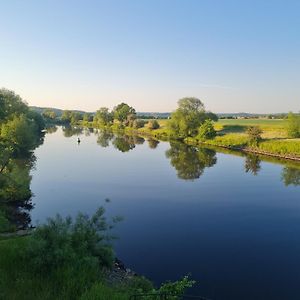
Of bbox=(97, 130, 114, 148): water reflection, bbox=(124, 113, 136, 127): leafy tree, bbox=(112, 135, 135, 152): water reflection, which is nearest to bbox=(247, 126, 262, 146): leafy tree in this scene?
bbox=(112, 135, 135, 152): water reflection

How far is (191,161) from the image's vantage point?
6191cm

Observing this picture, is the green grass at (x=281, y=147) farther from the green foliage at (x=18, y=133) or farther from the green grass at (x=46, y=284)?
the green grass at (x=46, y=284)

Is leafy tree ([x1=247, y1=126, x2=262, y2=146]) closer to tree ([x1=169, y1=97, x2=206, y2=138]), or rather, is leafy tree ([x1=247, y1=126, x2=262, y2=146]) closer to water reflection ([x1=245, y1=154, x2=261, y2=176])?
water reflection ([x1=245, y1=154, x2=261, y2=176])

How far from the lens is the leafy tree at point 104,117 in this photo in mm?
186000

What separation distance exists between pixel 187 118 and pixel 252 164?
144ft

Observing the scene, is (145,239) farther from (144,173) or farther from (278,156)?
(278,156)

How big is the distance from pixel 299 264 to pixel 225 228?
6899 millimetres

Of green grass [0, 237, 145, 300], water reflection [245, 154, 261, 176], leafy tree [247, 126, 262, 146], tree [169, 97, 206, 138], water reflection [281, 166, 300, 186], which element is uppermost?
tree [169, 97, 206, 138]

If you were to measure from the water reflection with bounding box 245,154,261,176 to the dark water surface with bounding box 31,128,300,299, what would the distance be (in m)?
0.17

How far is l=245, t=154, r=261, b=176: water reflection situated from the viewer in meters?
52.8

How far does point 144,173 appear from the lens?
167ft

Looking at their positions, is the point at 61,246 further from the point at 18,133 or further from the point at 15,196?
the point at 18,133

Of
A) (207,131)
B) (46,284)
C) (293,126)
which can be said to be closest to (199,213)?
(46,284)

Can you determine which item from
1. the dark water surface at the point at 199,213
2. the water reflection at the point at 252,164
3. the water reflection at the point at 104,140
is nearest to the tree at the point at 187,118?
the water reflection at the point at 104,140
